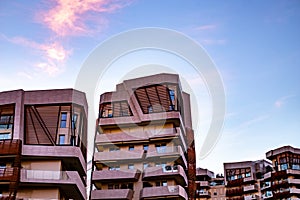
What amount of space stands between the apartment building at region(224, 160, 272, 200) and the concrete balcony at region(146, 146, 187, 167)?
129ft

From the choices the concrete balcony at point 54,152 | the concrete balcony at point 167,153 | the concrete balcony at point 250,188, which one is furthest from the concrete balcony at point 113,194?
the concrete balcony at point 250,188

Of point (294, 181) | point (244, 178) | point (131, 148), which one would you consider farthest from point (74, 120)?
point (244, 178)

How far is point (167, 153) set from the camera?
41938mm

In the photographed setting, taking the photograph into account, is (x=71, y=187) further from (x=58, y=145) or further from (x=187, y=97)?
(x=187, y=97)

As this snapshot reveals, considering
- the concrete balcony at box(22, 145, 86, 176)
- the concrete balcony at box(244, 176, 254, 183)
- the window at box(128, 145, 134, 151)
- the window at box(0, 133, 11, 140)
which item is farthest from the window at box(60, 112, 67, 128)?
the concrete balcony at box(244, 176, 254, 183)

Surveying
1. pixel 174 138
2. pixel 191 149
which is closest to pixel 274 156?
pixel 191 149

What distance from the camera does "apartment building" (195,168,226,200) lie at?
80562 mm

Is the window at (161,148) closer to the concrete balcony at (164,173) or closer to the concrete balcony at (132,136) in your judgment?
the concrete balcony at (132,136)

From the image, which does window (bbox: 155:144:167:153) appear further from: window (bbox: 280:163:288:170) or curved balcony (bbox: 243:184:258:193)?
curved balcony (bbox: 243:184:258:193)

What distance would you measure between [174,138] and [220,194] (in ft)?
154

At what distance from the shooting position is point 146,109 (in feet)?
148

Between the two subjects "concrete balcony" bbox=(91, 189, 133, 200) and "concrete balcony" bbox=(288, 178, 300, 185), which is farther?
"concrete balcony" bbox=(288, 178, 300, 185)

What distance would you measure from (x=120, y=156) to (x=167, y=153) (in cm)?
502

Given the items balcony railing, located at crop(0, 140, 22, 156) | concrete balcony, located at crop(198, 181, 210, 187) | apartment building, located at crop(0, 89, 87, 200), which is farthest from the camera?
concrete balcony, located at crop(198, 181, 210, 187)
